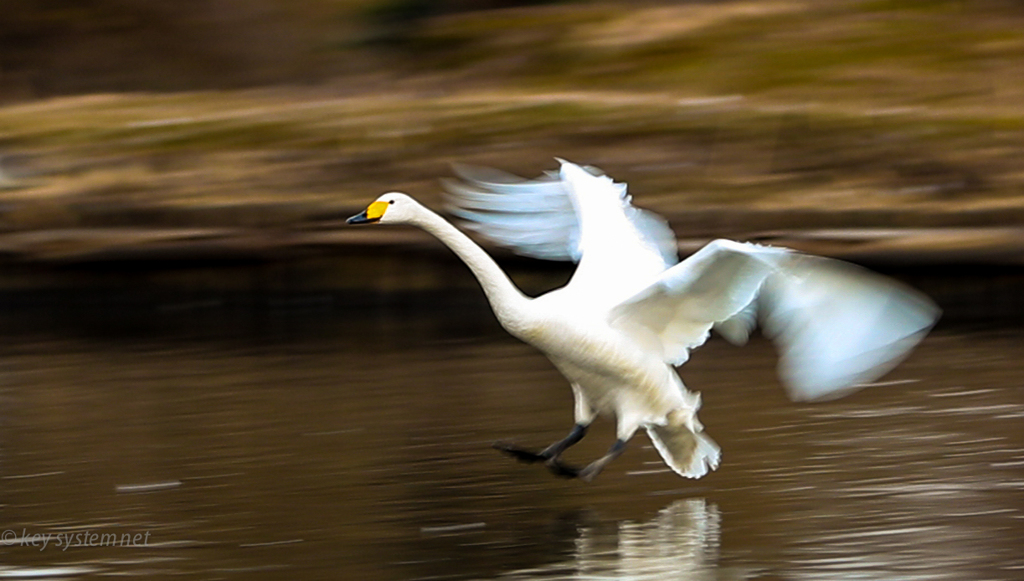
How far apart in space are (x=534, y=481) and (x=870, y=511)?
1.66 metres

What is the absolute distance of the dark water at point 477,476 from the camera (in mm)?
5367

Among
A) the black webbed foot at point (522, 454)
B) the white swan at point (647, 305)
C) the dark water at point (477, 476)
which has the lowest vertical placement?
the dark water at point (477, 476)

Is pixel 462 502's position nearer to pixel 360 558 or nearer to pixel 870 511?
pixel 360 558

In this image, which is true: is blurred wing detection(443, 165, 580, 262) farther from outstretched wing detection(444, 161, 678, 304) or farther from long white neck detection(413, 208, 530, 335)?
long white neck detection(413, 208, 530, 335)

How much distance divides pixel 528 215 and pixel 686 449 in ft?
5.27

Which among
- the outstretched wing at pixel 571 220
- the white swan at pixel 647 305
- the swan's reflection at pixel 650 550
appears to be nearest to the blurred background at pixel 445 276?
the swan's reflection at pixel 650 550

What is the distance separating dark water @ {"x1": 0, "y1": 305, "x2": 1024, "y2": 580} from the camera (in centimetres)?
537

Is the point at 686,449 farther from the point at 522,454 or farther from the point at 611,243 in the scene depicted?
the point at 611,243

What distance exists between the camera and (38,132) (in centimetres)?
1517

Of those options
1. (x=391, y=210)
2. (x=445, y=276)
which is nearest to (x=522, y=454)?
(x=391, y=210)

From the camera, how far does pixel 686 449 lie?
6430 mm

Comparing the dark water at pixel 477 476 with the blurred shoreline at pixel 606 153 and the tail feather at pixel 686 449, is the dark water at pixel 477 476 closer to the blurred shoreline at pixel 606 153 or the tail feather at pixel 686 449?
the tail feather at pixel 686 449

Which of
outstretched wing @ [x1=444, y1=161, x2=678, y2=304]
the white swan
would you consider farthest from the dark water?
outstretched wing @ [x1=444, y1=161, x2=678, y2=304]

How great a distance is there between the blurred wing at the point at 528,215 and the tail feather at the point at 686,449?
128 cm
